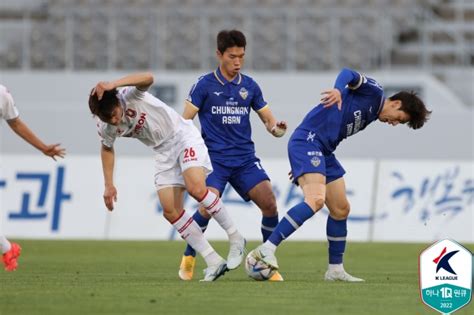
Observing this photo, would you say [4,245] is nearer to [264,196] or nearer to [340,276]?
[264,196]

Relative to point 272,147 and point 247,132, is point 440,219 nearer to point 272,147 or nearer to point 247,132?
point 272,147

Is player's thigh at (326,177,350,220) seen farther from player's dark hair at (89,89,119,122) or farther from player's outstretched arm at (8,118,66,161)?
player's outstretched arm at (8,118,66,161)

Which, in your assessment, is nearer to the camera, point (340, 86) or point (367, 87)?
point (340, 86)

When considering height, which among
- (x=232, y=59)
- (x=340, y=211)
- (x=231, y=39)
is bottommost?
(x=340, y=211)

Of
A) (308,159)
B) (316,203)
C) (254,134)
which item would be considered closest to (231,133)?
(308,159)

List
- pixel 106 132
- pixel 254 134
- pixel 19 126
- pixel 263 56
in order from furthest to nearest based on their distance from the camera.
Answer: pixel 263 56 → pixel 254 134 → pixel 19 126 → pixel 106 132

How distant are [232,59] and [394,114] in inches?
64.2

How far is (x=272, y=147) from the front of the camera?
24.9 m

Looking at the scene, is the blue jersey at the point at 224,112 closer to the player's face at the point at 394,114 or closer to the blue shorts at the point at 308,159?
the blue shorts at the point at 308,159

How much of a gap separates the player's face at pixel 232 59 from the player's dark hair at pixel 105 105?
1599mm

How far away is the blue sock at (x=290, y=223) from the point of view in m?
11.2

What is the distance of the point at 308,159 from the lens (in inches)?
450

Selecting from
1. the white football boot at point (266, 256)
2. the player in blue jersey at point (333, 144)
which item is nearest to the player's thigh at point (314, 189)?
the player in blue jersey at point (333, 144)

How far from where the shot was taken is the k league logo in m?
7.57
